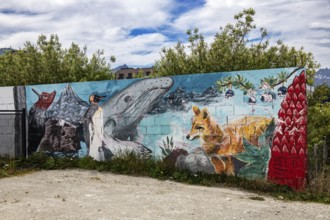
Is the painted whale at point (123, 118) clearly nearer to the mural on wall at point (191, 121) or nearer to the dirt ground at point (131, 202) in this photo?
the mural on wall at point (191, 121)

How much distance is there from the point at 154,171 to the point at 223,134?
5.79ft

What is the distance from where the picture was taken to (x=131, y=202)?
5.77 m

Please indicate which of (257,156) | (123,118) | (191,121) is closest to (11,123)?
(123,118)

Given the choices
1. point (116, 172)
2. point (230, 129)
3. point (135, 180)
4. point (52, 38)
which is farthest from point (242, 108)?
point (52, 38)

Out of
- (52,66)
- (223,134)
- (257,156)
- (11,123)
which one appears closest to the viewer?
(257,156)

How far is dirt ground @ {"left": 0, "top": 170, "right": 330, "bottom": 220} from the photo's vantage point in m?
5.11

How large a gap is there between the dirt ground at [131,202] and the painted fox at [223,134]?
0.71m

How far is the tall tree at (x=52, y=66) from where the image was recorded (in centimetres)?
1433

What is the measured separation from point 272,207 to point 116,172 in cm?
407

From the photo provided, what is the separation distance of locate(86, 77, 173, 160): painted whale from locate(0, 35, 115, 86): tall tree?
506 cm

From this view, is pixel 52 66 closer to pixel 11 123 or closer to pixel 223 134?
pixel 11 123

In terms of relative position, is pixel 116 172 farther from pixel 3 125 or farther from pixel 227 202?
pixel 3 125

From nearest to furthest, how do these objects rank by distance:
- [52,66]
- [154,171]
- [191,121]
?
[191,121], [154,171], [52,66]

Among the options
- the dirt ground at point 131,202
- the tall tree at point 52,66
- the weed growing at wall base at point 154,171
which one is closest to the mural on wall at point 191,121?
the weed growing at wall base at point 154,171
